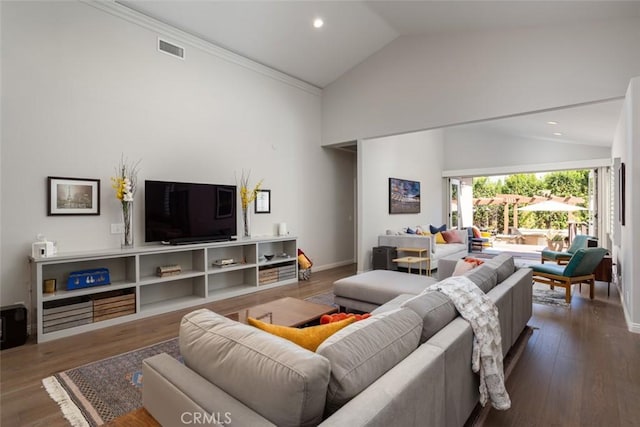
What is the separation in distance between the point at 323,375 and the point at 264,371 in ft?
0.59

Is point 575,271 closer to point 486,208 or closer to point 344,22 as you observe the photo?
point 344,22

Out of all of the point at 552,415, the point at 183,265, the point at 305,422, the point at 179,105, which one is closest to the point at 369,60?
the point at 179,105

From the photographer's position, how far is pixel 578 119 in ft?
17.6

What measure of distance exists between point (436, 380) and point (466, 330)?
0.45 meters

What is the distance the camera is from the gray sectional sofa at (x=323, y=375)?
37.0 inches

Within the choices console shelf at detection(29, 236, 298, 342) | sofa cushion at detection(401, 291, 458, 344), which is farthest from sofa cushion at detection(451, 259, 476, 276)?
console shelf at detection(29, 236, 298, 342)

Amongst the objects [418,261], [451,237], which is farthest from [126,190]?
[451,237]

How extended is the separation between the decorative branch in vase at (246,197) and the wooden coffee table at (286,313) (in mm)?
2236

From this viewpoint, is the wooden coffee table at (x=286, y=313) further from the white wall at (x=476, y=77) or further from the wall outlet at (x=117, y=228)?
the white wall at (x=476, y=77)

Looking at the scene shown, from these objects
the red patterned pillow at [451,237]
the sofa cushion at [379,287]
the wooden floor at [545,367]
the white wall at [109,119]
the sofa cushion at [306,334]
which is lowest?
the wooden floor at [545,367]

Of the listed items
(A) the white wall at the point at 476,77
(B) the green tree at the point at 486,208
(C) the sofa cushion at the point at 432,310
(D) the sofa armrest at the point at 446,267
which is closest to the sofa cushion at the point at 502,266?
(D) the sofa armrest at the point at 446,267

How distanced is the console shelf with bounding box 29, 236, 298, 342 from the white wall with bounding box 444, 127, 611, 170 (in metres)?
6.50

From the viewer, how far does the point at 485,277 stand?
2.50 meters

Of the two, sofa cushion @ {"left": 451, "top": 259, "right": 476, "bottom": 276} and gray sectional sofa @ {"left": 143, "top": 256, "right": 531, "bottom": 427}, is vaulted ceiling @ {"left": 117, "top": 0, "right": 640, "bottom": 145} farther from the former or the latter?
gray sectional sofa @ {"left": 143, "top": 256, "right": 531, "bottom": 427}
